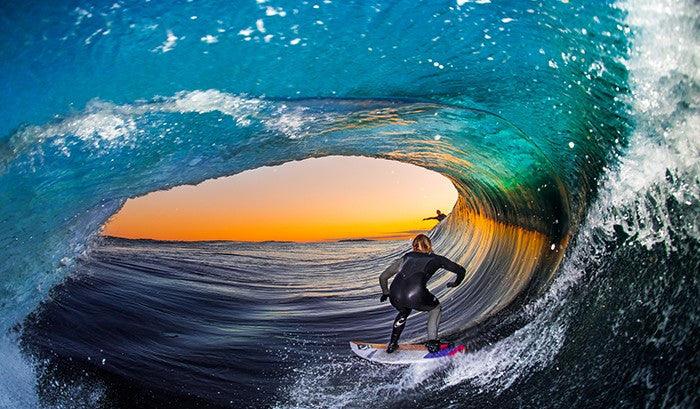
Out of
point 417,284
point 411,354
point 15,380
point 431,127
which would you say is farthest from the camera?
point 431,127

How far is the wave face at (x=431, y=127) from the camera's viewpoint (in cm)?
330

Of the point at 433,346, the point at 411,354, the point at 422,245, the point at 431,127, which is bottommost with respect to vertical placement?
the point at 411,354

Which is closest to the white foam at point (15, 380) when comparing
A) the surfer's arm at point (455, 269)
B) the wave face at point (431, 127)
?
the wave face at point (431, 127)

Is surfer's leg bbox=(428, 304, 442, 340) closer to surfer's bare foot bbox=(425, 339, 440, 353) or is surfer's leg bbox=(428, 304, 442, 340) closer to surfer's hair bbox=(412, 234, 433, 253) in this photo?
surfer's bare foot bbox=(425, 339, 440, 353)

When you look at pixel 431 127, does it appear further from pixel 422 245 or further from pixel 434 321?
pixel 434 321

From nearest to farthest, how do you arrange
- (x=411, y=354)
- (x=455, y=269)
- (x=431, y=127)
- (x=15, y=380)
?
1. (x=455, y=269)
2. (x=411, y=354)
3. (x=15, y=380)
4. (x=431, y=127)

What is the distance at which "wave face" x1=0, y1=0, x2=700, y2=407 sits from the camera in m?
3.30

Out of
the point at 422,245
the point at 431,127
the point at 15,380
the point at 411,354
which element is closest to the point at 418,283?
the point at 422,245

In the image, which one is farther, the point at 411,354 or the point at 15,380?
the point at 15,380

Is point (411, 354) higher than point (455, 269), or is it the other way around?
point (455, 269)

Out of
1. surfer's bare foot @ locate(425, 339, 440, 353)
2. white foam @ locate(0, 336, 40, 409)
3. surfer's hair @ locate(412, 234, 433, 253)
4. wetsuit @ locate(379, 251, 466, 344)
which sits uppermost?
surfer's hair @ locate(412, 234, 433, 253)

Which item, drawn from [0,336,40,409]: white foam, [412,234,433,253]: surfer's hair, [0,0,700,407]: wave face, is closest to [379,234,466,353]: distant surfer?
[412,234,433,253]: surfer's hair

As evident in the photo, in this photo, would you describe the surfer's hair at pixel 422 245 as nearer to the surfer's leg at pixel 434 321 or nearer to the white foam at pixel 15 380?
the surfer's leg at pixel 434 321

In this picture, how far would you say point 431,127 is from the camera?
20.3 feet
